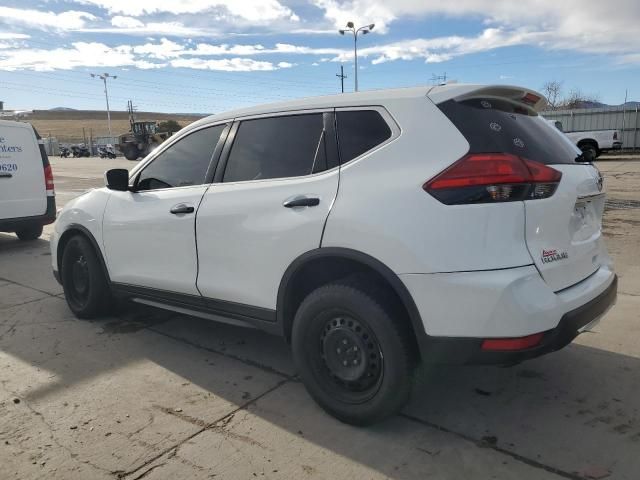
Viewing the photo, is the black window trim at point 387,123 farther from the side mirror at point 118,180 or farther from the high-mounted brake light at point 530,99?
the side mirror at point 118,180

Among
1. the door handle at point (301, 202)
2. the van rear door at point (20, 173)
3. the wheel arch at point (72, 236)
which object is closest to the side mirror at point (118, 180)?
the wheel arch at point (72, 236)

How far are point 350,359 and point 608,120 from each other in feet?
101

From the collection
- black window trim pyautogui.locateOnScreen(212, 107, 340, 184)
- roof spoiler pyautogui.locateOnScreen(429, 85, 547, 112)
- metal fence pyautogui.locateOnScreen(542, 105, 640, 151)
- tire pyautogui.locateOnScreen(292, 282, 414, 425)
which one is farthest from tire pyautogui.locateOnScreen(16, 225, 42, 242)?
metal fence pyautogui.locateOnScreen(542, 105, 640, 151)

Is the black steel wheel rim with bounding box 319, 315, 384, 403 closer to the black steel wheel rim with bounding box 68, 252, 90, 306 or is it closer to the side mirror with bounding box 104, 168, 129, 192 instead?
the side mirror with bounding box 104, 168, 129, 192

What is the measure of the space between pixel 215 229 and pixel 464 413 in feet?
6.08

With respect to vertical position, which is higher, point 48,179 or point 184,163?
point 184,163

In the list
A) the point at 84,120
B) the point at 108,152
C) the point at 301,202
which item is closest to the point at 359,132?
the point at 301,202

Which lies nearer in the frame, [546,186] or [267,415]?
[546,186]

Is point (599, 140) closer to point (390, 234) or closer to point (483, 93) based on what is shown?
point (483, 93)

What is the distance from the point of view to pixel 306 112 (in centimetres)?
320

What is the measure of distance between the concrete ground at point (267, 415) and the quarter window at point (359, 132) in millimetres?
1253

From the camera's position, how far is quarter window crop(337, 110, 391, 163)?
9.23ft

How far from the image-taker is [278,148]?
3275mm

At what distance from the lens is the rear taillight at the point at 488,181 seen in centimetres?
241
